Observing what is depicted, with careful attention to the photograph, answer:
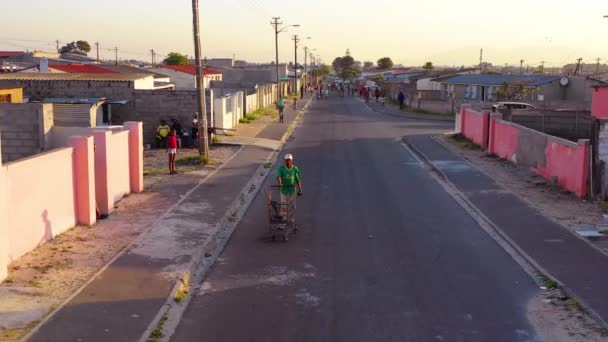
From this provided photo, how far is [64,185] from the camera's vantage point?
13016 mm

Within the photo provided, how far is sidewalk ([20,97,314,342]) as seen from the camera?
8047 millimetres

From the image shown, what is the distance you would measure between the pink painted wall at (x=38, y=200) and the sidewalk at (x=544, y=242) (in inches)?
322

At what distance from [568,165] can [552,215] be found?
10.4 ft

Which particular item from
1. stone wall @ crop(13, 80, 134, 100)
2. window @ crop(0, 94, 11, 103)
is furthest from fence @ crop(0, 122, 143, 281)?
stone wall @ crop(13, 80, 134, 100)

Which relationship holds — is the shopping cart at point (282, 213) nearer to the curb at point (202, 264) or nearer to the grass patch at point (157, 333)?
the curb at point (202, 264)

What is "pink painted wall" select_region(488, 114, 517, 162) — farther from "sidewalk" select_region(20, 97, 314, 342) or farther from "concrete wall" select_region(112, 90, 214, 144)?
"concrete wall" select_region(112, 90, 214, 144)

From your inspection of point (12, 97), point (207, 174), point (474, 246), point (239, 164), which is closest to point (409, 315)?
point (474, 246)

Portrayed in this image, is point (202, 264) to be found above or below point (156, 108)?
below

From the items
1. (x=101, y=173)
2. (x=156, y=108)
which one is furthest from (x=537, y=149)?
(x=156, y=108)

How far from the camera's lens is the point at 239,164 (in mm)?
23719

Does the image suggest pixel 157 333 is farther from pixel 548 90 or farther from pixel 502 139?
pixel 548 90

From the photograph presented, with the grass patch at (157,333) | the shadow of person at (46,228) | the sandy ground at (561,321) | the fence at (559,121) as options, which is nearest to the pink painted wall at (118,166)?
the shadow of person at (46,228)

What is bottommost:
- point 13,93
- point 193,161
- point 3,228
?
point 193,161

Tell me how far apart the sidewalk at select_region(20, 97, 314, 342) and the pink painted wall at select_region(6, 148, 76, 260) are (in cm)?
150
